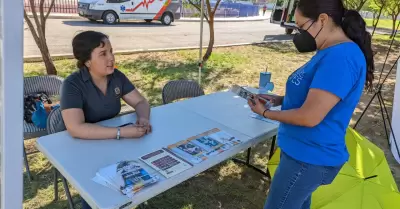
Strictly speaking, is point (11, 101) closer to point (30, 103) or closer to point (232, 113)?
point (232, 113)

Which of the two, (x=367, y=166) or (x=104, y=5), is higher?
(x=104, y=5)

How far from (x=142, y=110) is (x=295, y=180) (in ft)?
3.84

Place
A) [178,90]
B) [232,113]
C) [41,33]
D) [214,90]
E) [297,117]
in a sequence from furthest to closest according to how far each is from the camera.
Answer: [214,90] → [41,33] → [178,90] → [232,113] → [297,117]

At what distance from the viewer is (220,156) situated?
5.73ft

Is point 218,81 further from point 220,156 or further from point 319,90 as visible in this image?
point 319,90

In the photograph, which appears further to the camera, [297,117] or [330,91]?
[297,117]

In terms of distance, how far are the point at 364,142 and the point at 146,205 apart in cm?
169

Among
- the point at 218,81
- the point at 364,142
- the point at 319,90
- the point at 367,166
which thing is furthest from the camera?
the point at 218,81

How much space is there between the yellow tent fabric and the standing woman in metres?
0.39

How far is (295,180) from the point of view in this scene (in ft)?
4.72

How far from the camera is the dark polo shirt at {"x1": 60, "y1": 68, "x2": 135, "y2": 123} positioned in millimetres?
1876

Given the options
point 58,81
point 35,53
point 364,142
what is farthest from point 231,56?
point 364,142

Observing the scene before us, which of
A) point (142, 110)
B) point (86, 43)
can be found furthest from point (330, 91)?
point (86, 43)

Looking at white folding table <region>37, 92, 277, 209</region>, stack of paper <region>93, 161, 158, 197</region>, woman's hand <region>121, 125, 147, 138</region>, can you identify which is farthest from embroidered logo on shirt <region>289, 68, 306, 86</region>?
woman's hand <region>121, 125, 147, 138</region>
